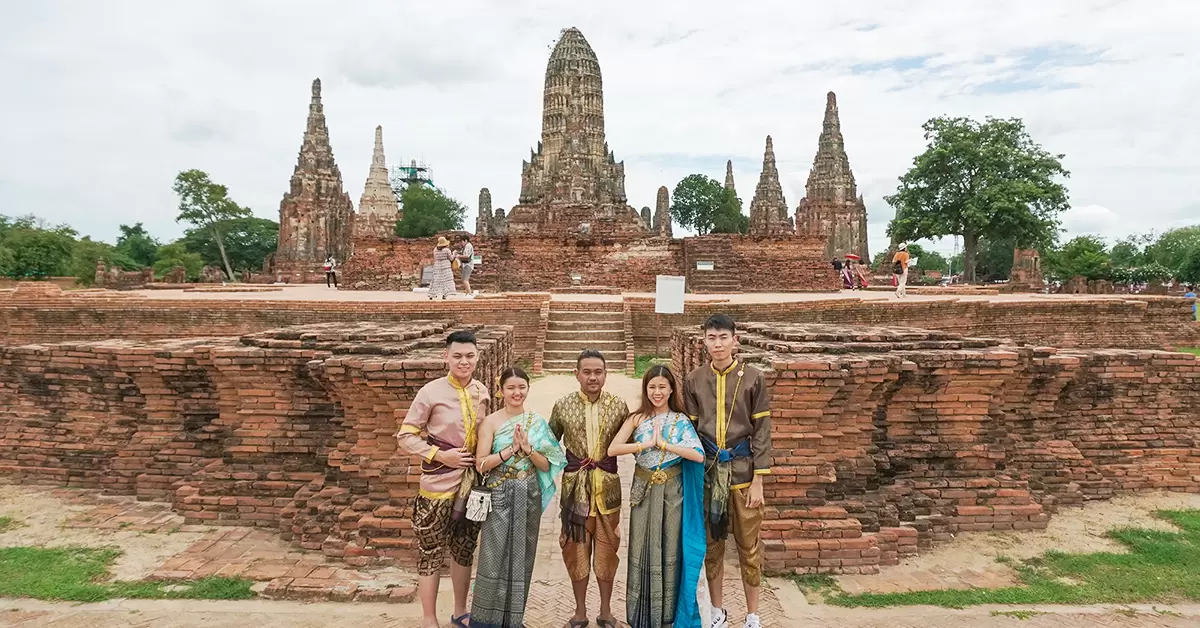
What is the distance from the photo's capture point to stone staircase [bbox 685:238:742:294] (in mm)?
17250

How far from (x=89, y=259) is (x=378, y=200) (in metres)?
16.0

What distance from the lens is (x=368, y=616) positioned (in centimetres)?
336

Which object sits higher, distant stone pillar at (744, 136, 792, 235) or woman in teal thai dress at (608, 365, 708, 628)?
distant stone pillar at (744, 136, 792, 235)

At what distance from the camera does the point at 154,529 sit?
4477mm

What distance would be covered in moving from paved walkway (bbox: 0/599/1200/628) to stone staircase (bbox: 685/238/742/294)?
45.0 ft

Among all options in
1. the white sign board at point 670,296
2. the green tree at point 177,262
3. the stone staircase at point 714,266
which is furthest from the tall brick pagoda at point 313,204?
the white sign board at point 670,296

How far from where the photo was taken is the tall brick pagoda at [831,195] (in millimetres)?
37906

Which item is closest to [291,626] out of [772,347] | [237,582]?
[237,582]

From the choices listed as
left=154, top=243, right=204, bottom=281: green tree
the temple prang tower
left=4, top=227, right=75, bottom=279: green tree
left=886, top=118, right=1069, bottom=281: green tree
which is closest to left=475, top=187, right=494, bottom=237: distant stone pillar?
the temple prang tower

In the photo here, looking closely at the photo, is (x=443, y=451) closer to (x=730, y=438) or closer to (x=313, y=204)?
(x=730, y=438)

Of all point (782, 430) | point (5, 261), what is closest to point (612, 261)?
point (782, 430)

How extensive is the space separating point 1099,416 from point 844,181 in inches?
1407

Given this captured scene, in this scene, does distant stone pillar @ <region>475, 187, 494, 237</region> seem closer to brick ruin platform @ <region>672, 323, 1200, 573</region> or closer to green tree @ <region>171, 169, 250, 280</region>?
green tree @ <region>171, 169, 250, 280</region>

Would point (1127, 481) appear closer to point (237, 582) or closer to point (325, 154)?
point (237, 582)
